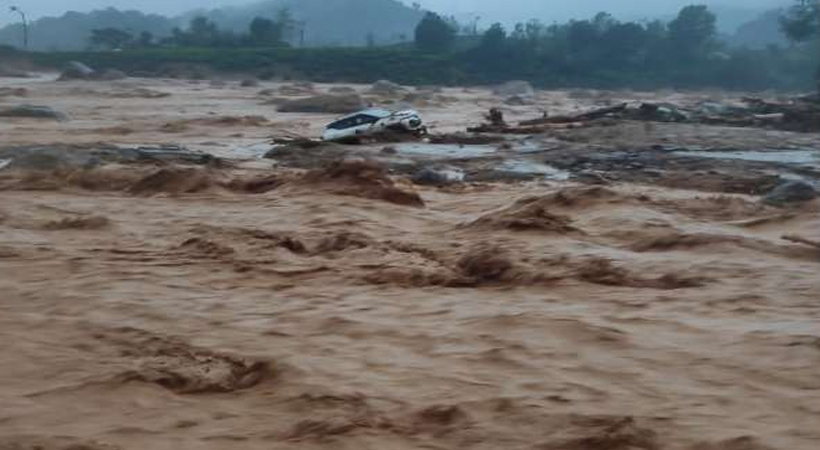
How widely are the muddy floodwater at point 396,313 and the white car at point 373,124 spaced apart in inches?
241

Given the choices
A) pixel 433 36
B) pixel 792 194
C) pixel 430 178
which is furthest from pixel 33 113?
pixel 433 36

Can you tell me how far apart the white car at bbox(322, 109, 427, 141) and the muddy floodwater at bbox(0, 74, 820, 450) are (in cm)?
612

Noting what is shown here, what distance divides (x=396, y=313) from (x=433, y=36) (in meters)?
60.8

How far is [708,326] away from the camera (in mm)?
5305

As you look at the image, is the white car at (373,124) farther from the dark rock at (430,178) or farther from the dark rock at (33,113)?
the dark rock at (33,113)

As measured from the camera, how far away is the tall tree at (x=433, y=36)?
65.2m

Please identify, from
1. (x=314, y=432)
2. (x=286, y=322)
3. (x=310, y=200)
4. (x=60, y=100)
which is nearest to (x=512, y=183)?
(x=310, y=200)

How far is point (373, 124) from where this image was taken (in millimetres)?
18422

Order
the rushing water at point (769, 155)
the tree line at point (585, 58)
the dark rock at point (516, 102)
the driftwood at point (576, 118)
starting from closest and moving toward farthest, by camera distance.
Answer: the rushing water at point (769, 155), the driftwood at point (576, 118), the dark rock at point (516, 102), the tree line at point (585, 58)

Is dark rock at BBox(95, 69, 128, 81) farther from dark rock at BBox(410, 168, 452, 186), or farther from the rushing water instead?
dark rock at BBox(410, 168, 452, 186)

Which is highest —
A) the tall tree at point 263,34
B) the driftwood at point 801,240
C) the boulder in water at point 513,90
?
the tall tree at point 263,34

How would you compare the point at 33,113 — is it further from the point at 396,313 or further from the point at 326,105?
the point at 396,313

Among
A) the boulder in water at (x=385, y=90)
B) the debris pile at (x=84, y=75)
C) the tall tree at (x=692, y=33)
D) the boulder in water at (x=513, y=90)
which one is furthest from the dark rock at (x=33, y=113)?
the tall tree at (x=692, y=33)

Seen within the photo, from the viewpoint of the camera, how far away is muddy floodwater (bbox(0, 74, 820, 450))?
4043 mm
